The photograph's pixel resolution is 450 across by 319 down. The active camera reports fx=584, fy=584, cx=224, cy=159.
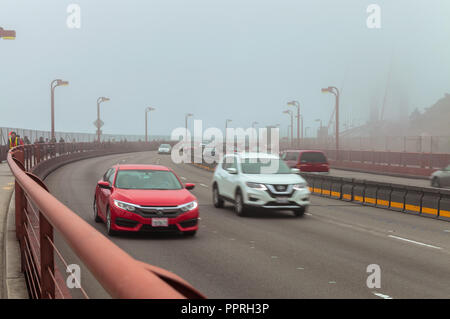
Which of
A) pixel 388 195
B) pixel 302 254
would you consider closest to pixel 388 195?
pixel 388 195

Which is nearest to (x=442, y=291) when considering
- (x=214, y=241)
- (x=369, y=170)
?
(x=214, y=241)

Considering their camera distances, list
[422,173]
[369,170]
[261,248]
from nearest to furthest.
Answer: [261,248], [422,173], [369,170]

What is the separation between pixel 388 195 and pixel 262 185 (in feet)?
18.3

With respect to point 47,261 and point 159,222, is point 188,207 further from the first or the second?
point 47,261

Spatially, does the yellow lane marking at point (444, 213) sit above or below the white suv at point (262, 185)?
below

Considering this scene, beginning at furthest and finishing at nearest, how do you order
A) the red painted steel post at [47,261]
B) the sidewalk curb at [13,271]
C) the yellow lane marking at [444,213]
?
the yellow lane marking at [444,213]
the sidewalk curb at [13,271]
the red painted steel post at [47,261]

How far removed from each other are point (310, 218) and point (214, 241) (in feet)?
16.9

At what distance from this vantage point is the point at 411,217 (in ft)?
56.4

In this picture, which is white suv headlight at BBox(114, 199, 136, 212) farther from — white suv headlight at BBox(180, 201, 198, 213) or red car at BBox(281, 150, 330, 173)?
red car at BBox(281, 150, 330, 173)

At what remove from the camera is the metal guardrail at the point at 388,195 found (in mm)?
17062

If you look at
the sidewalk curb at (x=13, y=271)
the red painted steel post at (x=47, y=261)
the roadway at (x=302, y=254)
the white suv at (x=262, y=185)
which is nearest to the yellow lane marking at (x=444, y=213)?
the roadway at (x=302, y=254)

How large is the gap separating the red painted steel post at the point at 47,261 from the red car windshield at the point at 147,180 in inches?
341

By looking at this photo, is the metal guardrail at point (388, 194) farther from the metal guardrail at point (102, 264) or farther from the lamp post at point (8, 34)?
the metal guardrail at point (102, 264)
